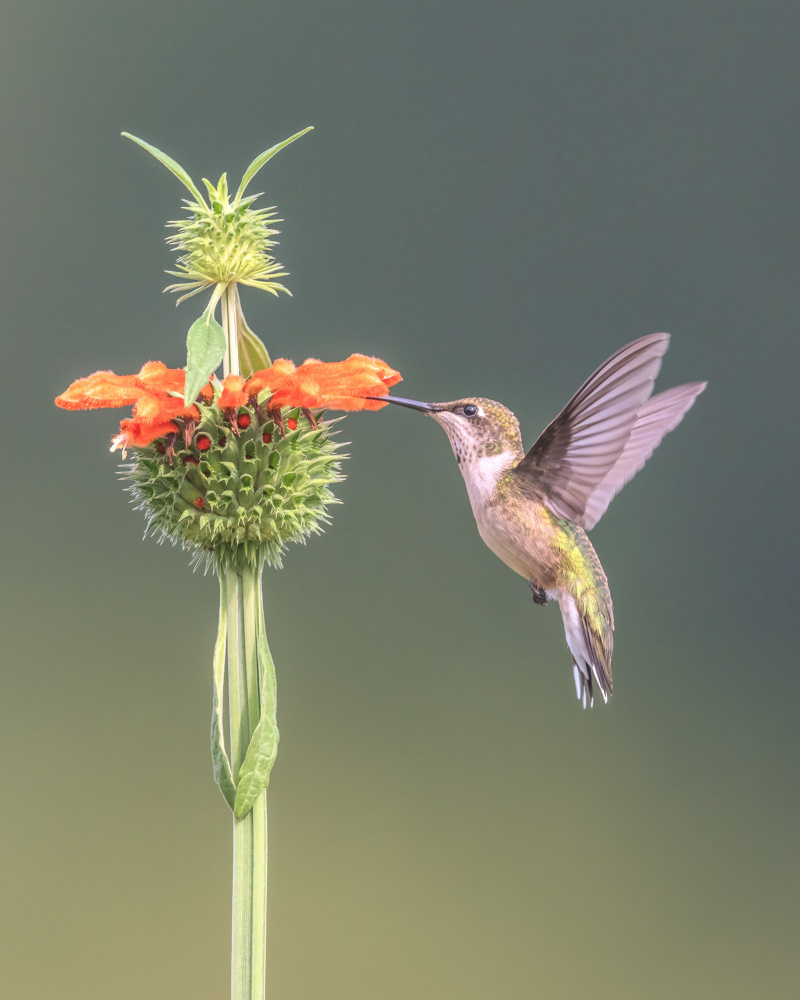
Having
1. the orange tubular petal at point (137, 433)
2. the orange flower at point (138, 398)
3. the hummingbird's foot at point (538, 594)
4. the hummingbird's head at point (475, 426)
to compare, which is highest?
the hummingbird's head at point (475, 426)

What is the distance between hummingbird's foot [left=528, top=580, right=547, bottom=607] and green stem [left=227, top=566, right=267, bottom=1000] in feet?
1.43

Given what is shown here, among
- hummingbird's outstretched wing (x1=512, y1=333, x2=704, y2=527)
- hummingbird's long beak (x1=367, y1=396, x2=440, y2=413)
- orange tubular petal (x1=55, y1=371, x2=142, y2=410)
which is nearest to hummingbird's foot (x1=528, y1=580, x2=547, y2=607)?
hummingbird's outstretched wing (x1=512, y1=333, x2=704, y2=527)

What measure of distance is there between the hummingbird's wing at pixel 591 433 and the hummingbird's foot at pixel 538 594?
134 mm

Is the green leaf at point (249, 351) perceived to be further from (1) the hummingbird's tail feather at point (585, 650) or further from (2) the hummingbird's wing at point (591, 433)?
(1) the hummingbird's tail feather at point (585, 650)

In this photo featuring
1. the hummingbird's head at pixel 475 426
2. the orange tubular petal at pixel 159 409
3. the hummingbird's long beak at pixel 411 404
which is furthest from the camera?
the hummingbird's head at pixel 475 426

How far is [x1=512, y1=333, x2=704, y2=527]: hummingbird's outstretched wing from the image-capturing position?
116 cm

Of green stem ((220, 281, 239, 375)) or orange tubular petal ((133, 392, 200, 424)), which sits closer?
orange tubular petal ((133, 392, 200, 424))

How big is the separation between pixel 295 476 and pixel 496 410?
30 cm

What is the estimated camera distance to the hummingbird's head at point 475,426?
4.22ft

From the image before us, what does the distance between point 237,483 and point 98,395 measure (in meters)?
0.19

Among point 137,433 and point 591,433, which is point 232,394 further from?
point 591,433

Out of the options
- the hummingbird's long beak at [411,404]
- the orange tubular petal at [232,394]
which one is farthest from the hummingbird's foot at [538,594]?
the orange tubular petal at [232,394]

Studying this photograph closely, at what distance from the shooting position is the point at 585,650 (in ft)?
4.64

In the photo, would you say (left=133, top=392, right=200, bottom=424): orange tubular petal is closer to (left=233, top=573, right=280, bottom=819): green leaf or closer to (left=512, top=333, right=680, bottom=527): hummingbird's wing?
(left=233, top=573, right=280, bottom=819): green leaf
